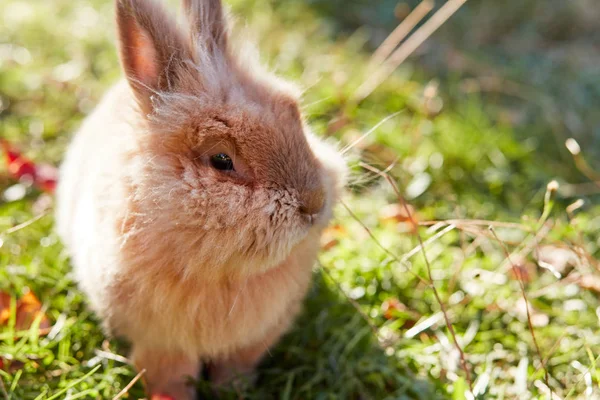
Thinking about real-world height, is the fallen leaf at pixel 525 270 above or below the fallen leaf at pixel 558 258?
above

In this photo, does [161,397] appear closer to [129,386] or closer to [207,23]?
[129,386]

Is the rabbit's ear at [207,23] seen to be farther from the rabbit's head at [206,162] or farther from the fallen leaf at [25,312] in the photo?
the fallen leaf at [25,312]

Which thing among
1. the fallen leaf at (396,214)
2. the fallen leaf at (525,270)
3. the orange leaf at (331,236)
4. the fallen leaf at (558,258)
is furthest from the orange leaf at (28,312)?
the fallen leaf at (558,258)

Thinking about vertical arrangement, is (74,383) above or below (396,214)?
above

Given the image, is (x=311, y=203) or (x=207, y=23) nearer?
(x=311, y=203)

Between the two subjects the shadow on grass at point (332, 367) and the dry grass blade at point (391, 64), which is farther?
the dry grass blade at point (391, 64)

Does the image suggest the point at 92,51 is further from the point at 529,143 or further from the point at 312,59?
the point at 529,143

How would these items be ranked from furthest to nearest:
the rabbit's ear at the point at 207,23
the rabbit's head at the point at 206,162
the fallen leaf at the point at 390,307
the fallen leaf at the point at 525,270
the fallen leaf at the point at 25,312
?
the fallen leaf at the point at 525,270, the fallen leaf at the point at 390,307, the fallen leaf at the point at 25,312, the rabbit's ear at the point at 207,23, the rabbit's head at the point at 206,162

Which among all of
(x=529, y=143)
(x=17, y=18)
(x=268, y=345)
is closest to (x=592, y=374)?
(x=268, y=345)

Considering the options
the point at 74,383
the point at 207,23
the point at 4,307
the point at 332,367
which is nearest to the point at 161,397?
the point at 74,383
